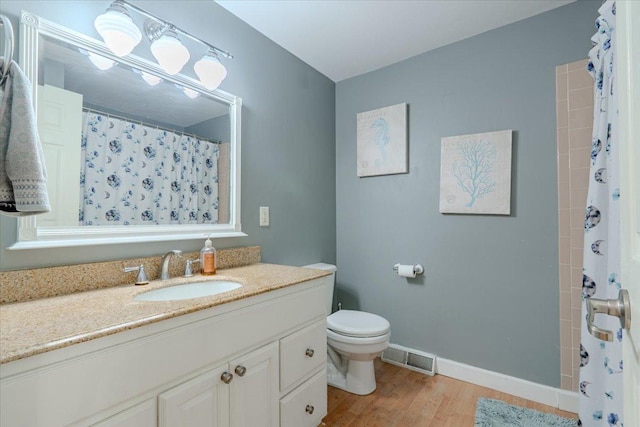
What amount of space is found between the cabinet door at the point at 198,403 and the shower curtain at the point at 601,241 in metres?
1.42

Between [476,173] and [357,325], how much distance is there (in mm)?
1250

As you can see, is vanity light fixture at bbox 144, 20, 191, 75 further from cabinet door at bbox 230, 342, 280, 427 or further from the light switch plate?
cabinet door at bbox 230, 342, 280, 427

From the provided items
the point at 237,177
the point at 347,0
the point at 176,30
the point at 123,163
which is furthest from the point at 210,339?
the point at 347,0

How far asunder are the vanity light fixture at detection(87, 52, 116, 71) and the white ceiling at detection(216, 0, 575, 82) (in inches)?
29.6

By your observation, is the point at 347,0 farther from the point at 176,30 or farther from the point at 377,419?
the point at 377,419

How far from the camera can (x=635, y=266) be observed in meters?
0.50

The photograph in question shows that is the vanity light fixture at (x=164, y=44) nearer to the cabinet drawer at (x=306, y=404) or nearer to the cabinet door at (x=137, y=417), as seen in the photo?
the cabinet door at (x=137, y=417)

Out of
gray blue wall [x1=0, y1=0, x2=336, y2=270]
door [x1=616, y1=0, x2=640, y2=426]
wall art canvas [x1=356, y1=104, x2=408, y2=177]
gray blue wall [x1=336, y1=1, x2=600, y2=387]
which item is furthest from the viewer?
wall art canvas [x1=356, y1=104, x2=408, y2=177]

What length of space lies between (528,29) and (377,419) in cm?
246

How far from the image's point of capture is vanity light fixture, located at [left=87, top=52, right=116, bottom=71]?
1199 mm

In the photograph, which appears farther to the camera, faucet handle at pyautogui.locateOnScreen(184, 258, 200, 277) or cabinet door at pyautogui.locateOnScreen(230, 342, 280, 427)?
faucet handle at pyautogui.locateOnScreen(184, 258, 200, 277)

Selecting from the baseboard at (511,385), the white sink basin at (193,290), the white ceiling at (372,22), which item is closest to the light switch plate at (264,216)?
the white sink basin at (193,290)

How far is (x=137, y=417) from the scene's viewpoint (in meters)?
0.78

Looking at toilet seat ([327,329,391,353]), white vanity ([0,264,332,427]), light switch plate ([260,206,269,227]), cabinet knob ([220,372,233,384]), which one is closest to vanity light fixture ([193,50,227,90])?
light switch plate ([260,206,269,227])
